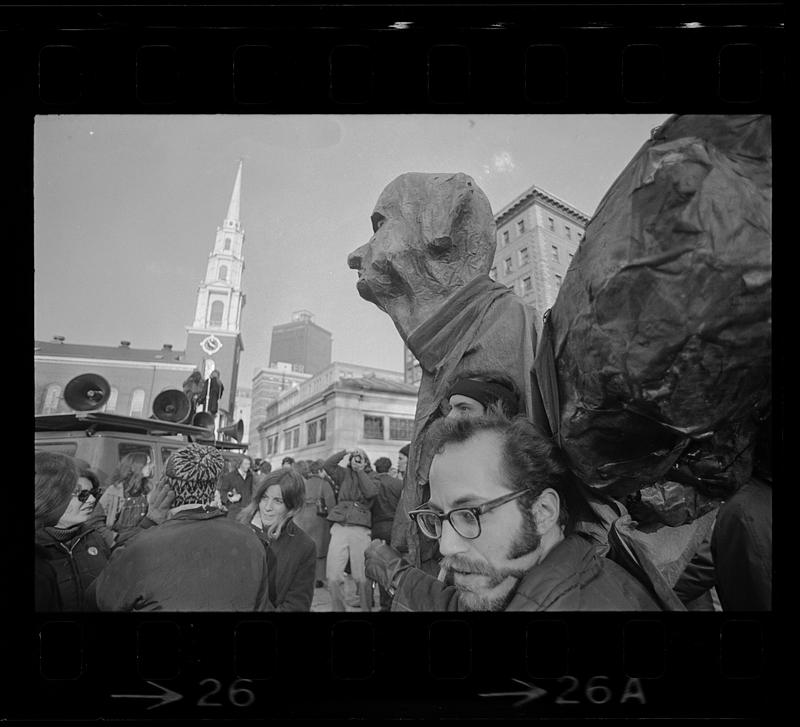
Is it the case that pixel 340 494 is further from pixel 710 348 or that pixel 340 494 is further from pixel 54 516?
pixel 710 348

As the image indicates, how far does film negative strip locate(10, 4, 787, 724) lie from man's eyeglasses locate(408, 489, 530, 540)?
1.27ft

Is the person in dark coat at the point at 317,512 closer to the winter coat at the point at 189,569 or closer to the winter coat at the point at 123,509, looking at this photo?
the winter coat at the point at 189,569

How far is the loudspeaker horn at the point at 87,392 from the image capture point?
106 inches

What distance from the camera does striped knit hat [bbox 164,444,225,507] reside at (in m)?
2.70

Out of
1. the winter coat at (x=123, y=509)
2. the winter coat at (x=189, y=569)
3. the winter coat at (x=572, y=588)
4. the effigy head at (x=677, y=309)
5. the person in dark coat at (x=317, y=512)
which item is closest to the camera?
the effigy head at (x=677, y=309)

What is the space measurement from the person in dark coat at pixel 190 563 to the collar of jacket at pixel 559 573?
1258mm

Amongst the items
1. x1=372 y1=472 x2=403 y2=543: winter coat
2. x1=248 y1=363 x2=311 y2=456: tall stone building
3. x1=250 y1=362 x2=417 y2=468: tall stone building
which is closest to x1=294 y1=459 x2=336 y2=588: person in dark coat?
x1=250 y1=362 x2=417 y2=468: tall stone building

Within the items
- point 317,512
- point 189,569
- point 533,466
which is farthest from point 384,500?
point 189,569
